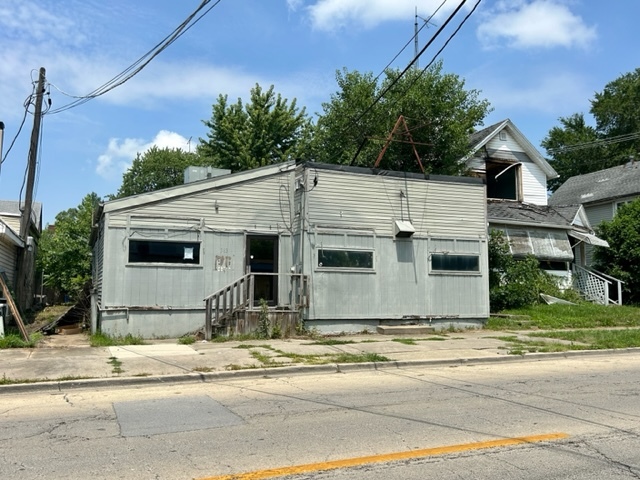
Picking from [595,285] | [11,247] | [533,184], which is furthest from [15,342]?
[533,184]

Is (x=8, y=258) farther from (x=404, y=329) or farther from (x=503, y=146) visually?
(x=503, y=146)

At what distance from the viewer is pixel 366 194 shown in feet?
51.6

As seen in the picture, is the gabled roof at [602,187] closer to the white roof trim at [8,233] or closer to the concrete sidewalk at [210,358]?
the concrete sidewalk at [210,358]

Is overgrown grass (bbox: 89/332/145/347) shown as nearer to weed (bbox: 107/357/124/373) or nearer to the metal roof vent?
weed (bbox: 107/357/124/373)

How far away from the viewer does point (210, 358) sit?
10750 millimetres

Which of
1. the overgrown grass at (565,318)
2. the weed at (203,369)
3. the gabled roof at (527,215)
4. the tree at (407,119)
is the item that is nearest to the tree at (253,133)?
the tree at (407,119)

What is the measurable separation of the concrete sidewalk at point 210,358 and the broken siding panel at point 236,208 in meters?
3.23

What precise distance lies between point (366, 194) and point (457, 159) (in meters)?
10.4

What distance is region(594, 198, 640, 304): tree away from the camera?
2338 cm

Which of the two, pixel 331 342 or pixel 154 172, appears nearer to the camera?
pixel 331 342

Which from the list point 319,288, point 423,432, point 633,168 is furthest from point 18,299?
point 633,168

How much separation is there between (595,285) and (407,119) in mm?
10442

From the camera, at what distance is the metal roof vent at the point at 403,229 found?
1555 centimetres

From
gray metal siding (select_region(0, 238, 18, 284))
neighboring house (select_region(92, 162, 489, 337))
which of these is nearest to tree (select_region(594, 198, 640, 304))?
neighboring house (select_region(92, 162, 489, 337))
